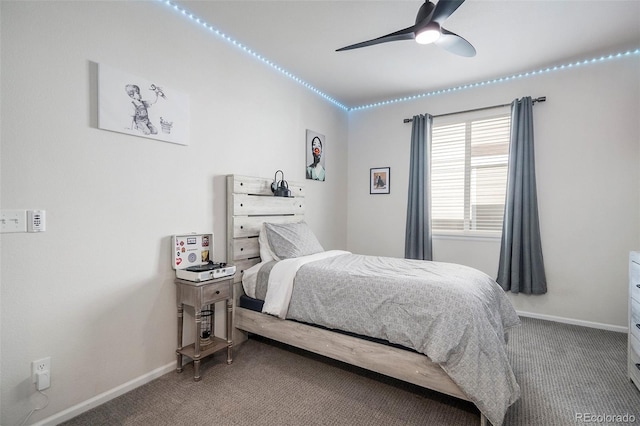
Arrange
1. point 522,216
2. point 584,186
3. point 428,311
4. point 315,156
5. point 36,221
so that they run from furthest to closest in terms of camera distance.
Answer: point 315,156 → point 522,216 → point 584,186 → point 428,311 → point 36,221

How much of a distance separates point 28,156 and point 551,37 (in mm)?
3916

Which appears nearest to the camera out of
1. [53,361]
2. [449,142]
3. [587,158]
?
[53,361]

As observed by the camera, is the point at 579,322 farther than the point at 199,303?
Yes

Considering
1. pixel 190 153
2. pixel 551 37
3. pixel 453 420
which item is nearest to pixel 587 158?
pixel 551 37

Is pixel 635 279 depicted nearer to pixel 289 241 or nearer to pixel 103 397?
pixel 289 241

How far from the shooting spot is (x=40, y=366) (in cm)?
167

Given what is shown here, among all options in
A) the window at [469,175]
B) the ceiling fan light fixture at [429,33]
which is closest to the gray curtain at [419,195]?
the window at [469,175]

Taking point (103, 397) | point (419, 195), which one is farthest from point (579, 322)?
point (103, 397)

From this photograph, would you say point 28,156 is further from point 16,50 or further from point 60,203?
point 16,50

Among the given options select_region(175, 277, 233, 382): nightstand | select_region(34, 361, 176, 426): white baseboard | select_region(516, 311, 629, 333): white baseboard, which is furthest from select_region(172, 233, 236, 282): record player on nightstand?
select_region(516, 311, 629, 333): white baseboard

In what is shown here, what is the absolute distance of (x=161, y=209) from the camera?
7.43 feet

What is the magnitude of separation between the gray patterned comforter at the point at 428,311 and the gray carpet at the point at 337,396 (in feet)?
1.17

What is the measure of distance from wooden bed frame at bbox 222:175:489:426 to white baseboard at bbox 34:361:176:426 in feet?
2.18

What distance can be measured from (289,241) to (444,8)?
2039 millimetres
